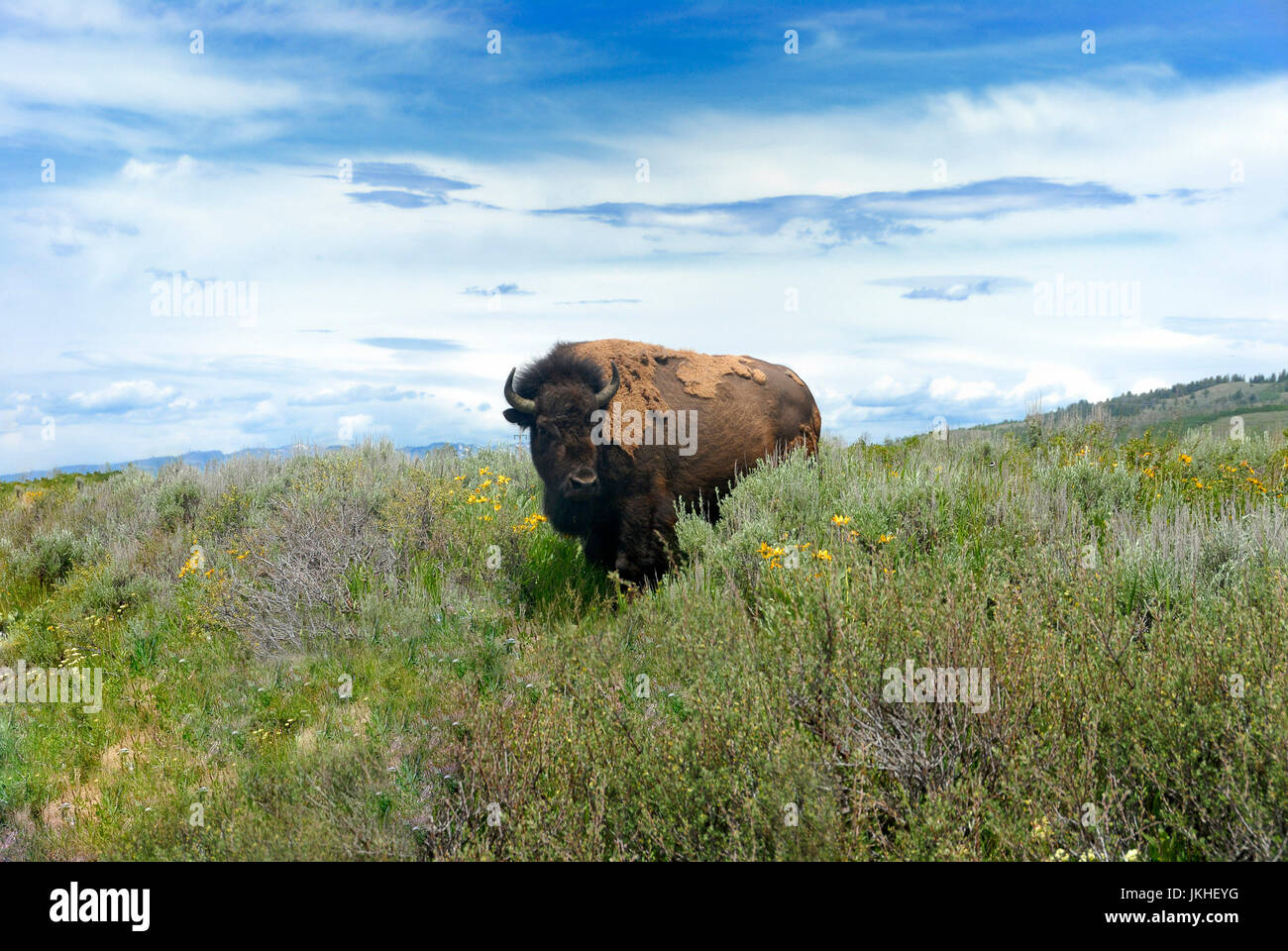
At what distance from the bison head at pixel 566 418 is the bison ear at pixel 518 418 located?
1 cm

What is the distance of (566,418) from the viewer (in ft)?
25.6

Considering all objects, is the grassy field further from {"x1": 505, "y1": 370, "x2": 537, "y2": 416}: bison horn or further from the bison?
{"x1": 505, "y1": 370, "x2": 537, "y2": 416}: bison horn

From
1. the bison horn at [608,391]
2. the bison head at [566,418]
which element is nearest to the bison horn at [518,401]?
the bison head at [566,418]

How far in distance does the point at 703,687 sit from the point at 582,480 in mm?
3695

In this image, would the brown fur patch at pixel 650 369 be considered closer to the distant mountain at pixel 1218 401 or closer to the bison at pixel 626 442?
the bison at pixel 626 442

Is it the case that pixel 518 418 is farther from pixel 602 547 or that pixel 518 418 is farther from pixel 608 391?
pixel 602 547

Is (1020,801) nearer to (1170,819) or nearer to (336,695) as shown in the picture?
(1170,819)

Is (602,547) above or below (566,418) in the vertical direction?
below

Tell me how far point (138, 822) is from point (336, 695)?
1.60 m

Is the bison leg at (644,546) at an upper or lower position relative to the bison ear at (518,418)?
lower

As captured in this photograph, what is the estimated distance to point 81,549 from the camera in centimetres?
1084

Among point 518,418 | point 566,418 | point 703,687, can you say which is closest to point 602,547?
point 566,418

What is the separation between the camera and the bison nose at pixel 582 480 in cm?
747

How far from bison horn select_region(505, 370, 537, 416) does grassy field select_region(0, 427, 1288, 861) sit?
1.47 meters
